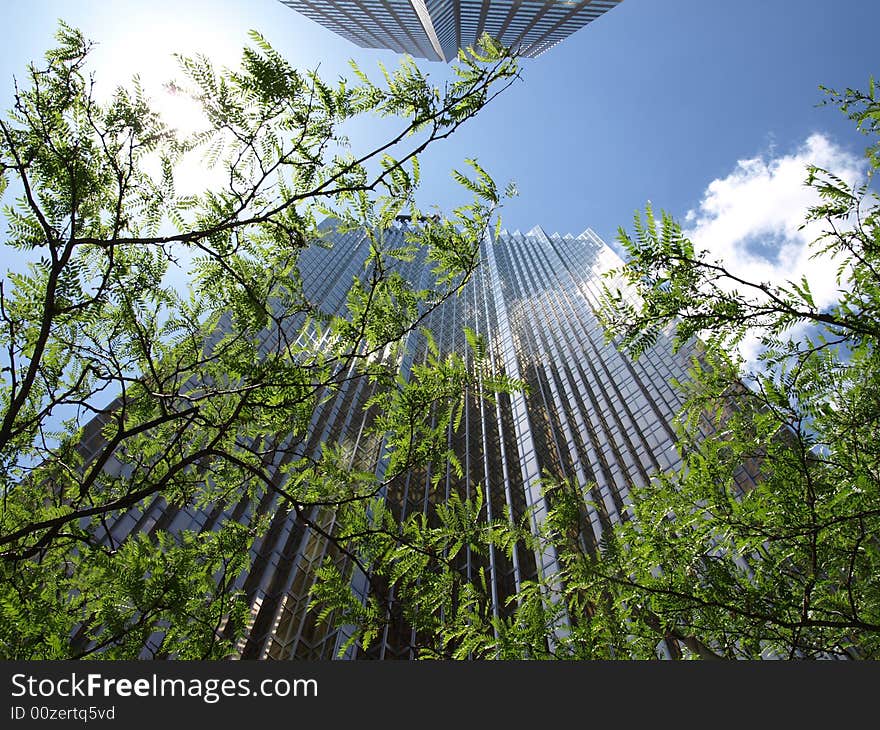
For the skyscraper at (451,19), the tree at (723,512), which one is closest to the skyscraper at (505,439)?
the tree at (723,512)

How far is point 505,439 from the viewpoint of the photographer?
40.3 m

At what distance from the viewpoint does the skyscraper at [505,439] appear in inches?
808

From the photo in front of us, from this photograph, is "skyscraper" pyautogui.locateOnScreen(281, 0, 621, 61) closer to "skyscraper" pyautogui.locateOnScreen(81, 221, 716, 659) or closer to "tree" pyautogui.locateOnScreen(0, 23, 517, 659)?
"skyscraper" pyautogui.locateOnScreen(81, 221, 716, 659)

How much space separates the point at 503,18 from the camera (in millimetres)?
52938

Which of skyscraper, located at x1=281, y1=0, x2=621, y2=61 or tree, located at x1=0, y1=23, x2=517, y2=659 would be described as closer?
tree, located at x1=0, y1=23, x2=517, y2=659

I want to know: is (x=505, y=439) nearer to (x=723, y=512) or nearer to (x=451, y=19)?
(x=723, y=512)

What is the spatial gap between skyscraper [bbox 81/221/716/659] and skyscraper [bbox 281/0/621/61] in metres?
25.1

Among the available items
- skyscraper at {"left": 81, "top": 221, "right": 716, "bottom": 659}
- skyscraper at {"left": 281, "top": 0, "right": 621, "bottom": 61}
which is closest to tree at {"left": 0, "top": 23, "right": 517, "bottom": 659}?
skyscraper at {"left": 81, "top": 221, "right": 716, "bottom": 659}

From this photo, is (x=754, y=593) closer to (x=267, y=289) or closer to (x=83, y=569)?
(x=267, y=289)

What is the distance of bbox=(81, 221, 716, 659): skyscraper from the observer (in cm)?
2052

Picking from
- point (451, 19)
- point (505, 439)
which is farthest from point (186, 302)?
point (451, 19)

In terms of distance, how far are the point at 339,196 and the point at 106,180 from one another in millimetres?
2079

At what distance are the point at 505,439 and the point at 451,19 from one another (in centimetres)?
4891

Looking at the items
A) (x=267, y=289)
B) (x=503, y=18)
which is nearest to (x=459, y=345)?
(x=503, y=18)
